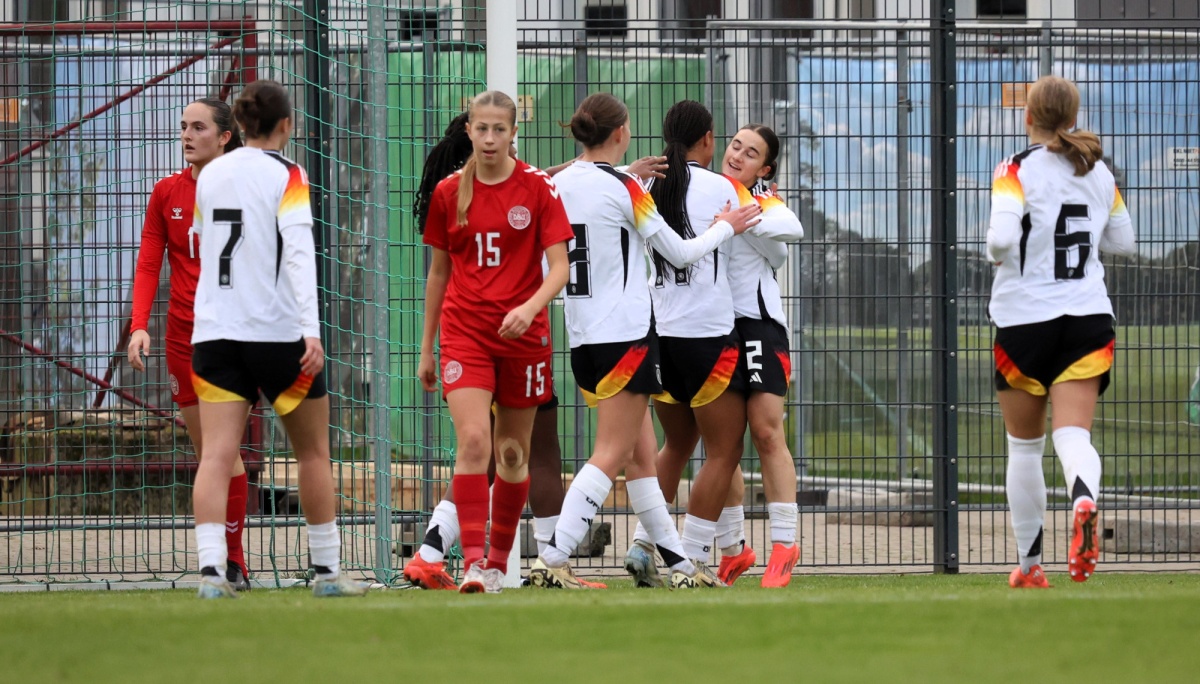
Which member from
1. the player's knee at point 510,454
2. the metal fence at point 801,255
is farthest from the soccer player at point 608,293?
the metal fence at point 801,255

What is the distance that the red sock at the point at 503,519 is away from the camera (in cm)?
611

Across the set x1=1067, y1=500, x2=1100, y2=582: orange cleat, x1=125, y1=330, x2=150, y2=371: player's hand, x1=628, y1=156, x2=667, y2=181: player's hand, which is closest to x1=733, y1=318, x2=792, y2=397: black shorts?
x1=628, y1=156, x2=667, y2=181: player's hand

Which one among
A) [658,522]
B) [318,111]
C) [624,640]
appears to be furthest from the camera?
[318,111]

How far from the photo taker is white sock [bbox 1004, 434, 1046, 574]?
6.03m

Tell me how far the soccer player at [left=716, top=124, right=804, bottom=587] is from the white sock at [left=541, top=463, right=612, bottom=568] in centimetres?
95

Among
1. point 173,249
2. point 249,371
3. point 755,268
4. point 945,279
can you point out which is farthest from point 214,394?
point 945,279

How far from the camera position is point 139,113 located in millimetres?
8203

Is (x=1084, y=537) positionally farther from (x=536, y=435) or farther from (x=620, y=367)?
(x=536, y=435)

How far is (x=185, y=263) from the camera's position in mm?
6609

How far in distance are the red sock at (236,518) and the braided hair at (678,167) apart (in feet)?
6.95

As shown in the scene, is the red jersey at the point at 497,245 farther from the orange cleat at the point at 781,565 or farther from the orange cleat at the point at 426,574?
the orange cleat at the point at 781,565

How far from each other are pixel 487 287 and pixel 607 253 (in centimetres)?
57

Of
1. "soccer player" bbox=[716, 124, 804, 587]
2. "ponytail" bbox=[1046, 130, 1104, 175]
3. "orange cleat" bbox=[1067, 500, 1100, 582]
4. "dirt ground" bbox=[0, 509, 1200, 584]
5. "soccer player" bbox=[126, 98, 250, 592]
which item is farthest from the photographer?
"dirt ground" bbox=[0, 509, 1200, 584]

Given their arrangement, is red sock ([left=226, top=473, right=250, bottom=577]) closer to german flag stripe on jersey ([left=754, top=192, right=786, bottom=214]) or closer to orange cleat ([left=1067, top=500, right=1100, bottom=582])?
german flag stripe on jersey ([left=754, top=192, right=786, bottom=214])
